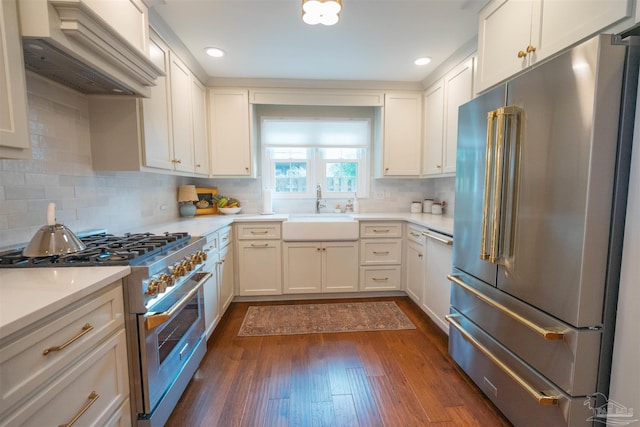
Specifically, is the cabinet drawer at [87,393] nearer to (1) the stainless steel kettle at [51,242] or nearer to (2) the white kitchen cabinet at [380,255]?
(1) the stainless steel kettle at [51,242]

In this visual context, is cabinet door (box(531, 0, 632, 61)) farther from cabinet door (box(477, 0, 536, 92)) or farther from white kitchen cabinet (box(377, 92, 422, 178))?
white kitchen cabinet (box(377, 92, 422, 178))

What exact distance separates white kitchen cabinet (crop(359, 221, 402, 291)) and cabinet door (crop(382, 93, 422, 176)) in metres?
0.68

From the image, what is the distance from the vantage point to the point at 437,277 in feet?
7.70

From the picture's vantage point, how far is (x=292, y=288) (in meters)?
2.97

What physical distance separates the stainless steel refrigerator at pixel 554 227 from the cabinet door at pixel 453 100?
3.21ft

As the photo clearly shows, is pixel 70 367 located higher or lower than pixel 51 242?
lower

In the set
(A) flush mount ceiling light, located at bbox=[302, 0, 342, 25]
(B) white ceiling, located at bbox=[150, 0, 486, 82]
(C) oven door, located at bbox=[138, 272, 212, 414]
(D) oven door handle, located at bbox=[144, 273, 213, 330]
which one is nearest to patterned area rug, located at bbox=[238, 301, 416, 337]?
(C) oven door, located at bbox=[138, 272, 212, 414]

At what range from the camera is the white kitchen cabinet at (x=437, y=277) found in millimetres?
2172

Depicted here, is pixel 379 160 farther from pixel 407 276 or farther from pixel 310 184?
pixel 407 276

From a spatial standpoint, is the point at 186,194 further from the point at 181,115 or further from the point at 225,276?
the point at 225,276

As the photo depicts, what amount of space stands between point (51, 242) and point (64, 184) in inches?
20.5

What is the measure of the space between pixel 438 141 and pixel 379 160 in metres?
0.69

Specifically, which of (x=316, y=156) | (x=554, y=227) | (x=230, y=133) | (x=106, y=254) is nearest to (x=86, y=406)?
(x=106, y=254)

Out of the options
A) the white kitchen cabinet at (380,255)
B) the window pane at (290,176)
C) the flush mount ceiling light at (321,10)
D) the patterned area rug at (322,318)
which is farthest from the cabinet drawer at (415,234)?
the flush mount ceiling light at (321,10)
